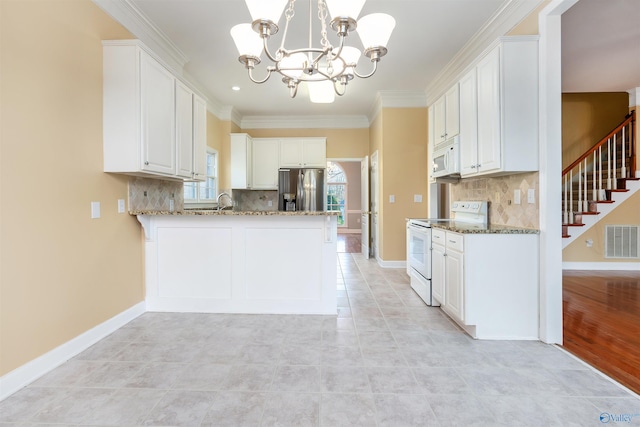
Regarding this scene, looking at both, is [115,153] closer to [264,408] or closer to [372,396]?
[264,408]

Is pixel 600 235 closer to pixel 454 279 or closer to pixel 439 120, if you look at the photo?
pixel 439 120

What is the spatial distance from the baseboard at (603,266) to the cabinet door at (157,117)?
5931 mm

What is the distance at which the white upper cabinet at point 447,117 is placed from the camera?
3.24 metres

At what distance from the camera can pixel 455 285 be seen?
2.62 meters

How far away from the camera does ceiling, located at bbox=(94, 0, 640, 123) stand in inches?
110

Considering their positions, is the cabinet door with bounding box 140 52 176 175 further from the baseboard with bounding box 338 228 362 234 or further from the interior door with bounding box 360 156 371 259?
the baseboard with bounding box 338 228 362 234

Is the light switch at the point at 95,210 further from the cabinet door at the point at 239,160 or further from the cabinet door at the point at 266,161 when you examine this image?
the cabinet door at the point at 266,161

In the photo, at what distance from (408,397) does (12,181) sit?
2556 millimetres

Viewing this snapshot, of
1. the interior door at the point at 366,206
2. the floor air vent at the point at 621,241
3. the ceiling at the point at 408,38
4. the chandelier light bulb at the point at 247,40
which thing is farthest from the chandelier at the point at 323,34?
the floor air vent at the point at 621,241

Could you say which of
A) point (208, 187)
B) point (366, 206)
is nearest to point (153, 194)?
point (208, 187)

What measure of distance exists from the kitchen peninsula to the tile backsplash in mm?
1644

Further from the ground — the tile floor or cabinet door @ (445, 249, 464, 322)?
cabinet door @ (445, 249, 464, 322)

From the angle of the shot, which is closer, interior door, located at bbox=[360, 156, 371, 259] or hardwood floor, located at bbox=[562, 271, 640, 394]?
hardwood floor, located at bbox=[562, 271, 640, 394]

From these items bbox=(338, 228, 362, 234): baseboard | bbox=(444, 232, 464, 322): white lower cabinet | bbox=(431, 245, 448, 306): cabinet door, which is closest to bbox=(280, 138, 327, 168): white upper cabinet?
bbox=(431, 245, 448, 306): cabinet door
